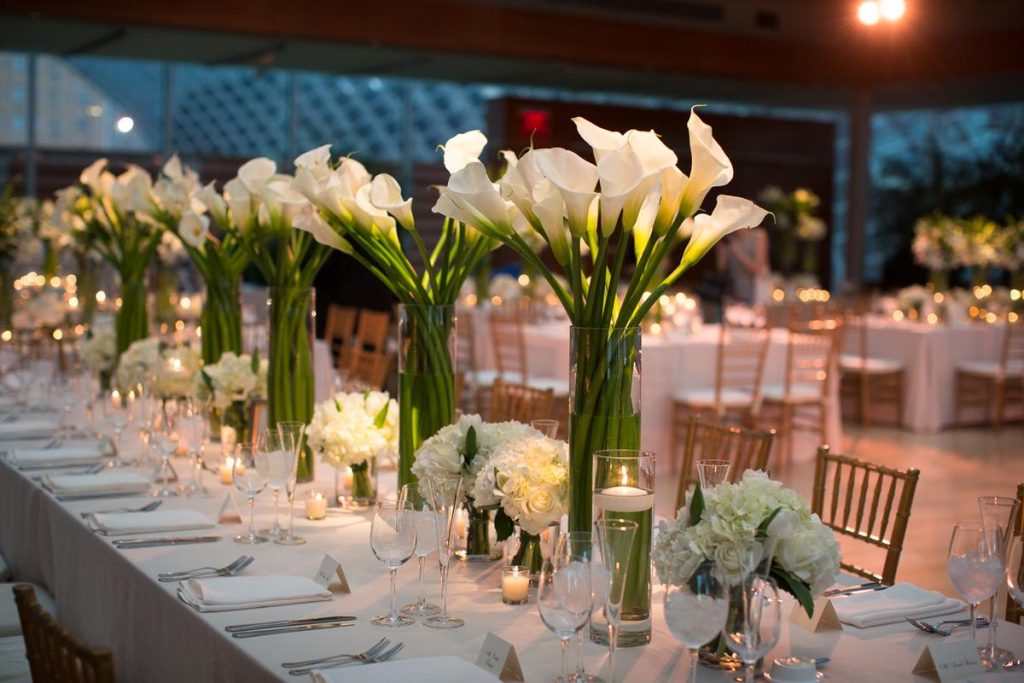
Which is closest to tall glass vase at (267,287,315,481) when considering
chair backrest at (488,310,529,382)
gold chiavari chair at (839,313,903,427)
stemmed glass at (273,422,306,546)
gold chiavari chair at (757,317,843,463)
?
stemmed glass at (273,422,306,546)

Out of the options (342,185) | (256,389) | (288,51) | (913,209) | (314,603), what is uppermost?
(288,51)

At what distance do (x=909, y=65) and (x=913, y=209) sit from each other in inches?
95.7

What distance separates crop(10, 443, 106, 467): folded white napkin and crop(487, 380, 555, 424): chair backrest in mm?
1305

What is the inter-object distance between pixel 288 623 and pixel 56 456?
195cm

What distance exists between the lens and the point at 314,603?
8.55ft

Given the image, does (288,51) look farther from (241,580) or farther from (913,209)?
(241,580)

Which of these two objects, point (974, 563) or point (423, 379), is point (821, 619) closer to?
point (974, 563)

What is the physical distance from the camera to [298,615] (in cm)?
252

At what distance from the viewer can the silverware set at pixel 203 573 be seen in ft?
9.14

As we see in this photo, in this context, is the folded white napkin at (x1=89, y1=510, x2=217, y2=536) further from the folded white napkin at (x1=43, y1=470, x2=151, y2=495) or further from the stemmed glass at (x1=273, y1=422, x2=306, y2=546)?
the folded white napkin at (x1=43, y1=470, x2=151, y2=495)

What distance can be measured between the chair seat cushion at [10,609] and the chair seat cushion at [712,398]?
4.89 metres

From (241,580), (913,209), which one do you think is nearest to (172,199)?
(241,580)

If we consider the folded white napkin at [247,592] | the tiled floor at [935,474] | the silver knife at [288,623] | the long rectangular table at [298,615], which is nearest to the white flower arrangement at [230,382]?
the long rectangular table at [298,615]

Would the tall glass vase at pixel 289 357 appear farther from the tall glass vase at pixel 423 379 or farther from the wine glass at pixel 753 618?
the wine glass at pixel 753 618
